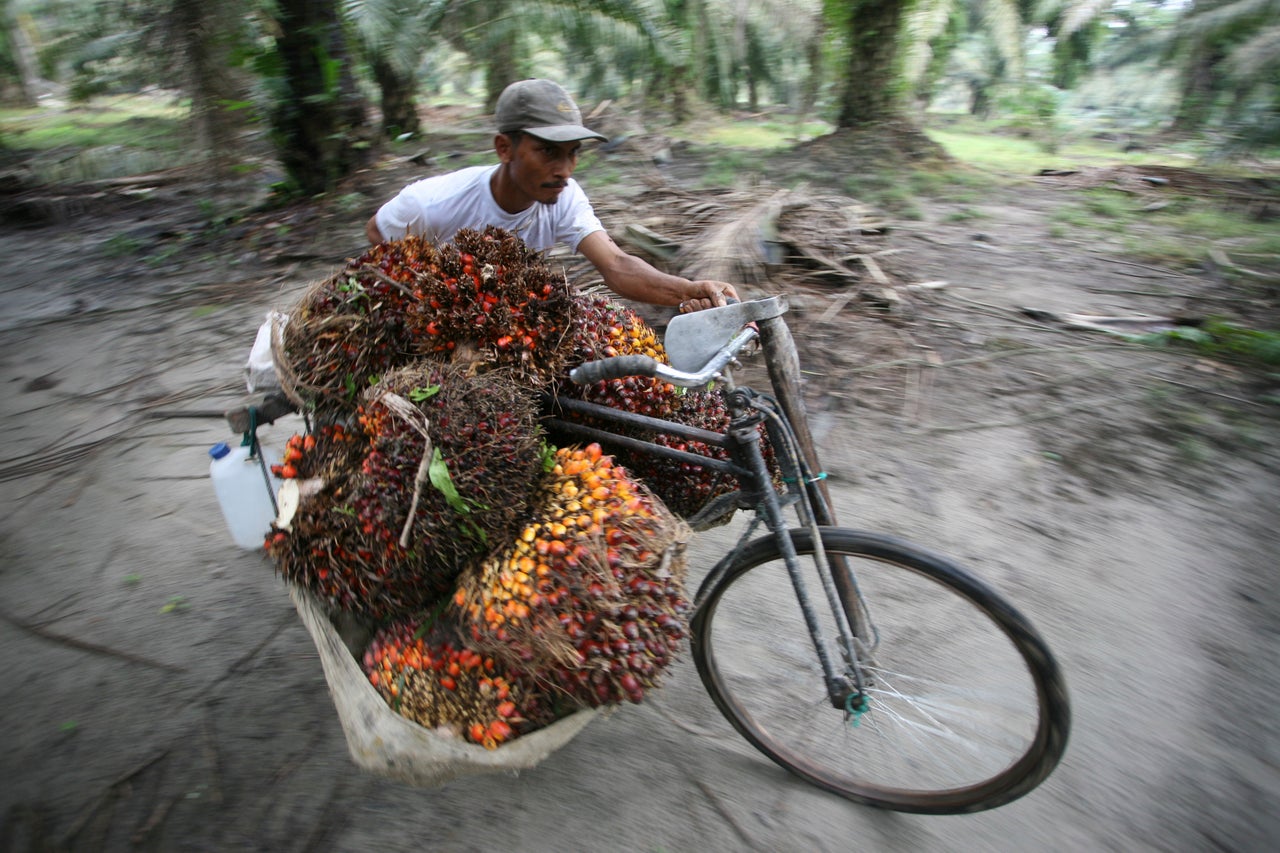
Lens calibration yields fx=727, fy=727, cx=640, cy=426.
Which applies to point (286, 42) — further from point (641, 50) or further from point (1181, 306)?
point (1181, 306)

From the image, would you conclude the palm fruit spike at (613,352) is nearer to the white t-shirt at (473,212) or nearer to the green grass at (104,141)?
the white t-shirt at (473,212)

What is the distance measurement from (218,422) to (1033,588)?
12.0ft

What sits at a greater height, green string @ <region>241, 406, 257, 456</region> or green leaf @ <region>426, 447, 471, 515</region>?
→ green leaf @ <region>426, 447, 471, 515</region>

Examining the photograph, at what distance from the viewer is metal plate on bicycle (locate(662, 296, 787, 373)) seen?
1585mm

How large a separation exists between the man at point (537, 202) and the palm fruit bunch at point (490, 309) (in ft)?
1.23

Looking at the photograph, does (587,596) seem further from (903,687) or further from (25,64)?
(25,64)

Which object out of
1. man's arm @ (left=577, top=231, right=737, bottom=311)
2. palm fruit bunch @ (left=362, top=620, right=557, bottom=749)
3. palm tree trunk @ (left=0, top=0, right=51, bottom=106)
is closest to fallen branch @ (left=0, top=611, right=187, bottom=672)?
palm fruit bunch @ (left=362, top=620, right=557, bottom=749)

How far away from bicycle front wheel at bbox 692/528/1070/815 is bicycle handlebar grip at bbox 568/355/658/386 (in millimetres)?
507

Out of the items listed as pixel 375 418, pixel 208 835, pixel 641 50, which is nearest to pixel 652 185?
pixel 641 50

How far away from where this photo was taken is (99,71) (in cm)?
681

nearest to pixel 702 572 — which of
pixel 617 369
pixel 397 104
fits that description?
pixel 617 369

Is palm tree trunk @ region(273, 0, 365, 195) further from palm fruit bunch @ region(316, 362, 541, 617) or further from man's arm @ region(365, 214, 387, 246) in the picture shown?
palm fruit bunch @ region(316, 362, 541, 617)

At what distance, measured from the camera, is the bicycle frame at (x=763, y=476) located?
1647mm

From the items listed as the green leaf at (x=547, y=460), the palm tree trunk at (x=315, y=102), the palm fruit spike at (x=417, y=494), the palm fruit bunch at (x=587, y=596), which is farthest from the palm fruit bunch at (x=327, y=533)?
the palm tree trunk at (x=315, y=102)
